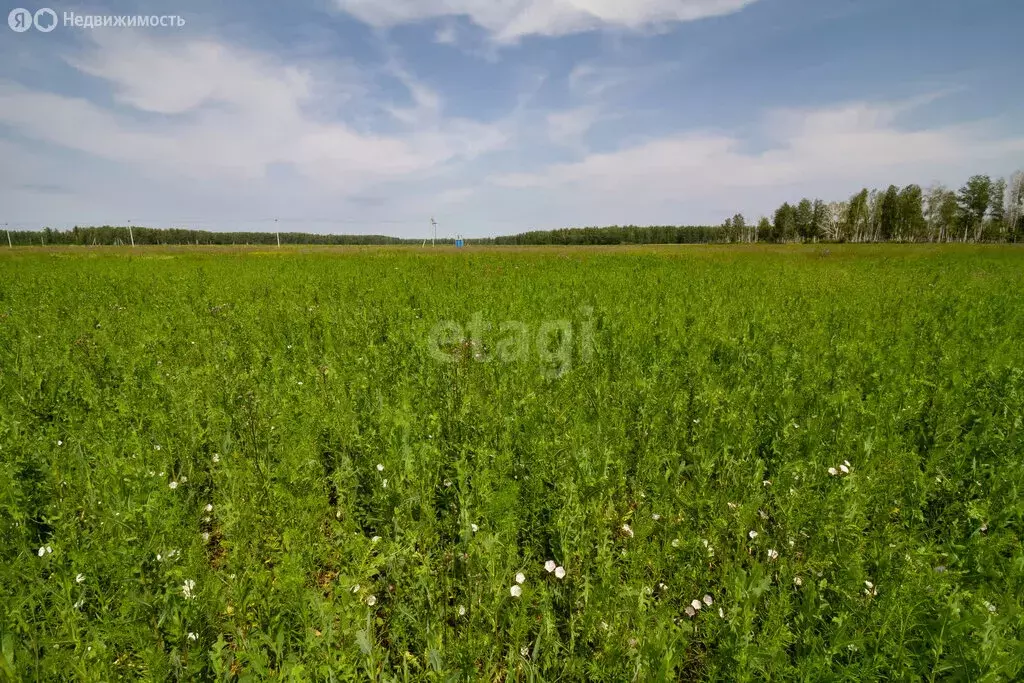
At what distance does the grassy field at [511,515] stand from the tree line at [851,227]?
368 ft

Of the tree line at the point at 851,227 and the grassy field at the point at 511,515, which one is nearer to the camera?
the grassy field at the point at 511,515

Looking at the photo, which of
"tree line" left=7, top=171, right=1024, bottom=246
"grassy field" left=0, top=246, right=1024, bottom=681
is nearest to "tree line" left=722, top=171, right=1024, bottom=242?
"tree line" left=7, top=171, right=1024, bottom=246

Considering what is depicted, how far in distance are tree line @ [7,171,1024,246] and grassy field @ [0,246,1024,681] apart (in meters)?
112

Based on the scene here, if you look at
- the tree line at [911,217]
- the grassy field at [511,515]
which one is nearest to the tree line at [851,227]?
the tree line at [911,217]

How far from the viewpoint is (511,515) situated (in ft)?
9.25

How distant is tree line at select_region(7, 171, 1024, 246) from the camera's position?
277ft

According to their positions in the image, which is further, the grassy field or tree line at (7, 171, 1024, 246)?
tree line at (7, 171, 1024, 246)

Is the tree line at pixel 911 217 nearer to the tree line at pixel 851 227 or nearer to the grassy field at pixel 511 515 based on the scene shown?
the tree line at pixel 851 227

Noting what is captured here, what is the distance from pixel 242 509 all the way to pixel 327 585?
713mm

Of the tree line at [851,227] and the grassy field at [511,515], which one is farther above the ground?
the tree line at [851,227]

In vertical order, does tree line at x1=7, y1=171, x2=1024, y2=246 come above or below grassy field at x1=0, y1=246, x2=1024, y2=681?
above

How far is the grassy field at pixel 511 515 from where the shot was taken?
6.75ft

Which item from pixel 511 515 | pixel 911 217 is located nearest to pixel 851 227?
pixel 911 217

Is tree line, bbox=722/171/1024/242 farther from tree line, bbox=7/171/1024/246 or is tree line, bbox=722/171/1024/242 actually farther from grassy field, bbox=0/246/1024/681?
grassy field, bbox=0/246/1024/681
